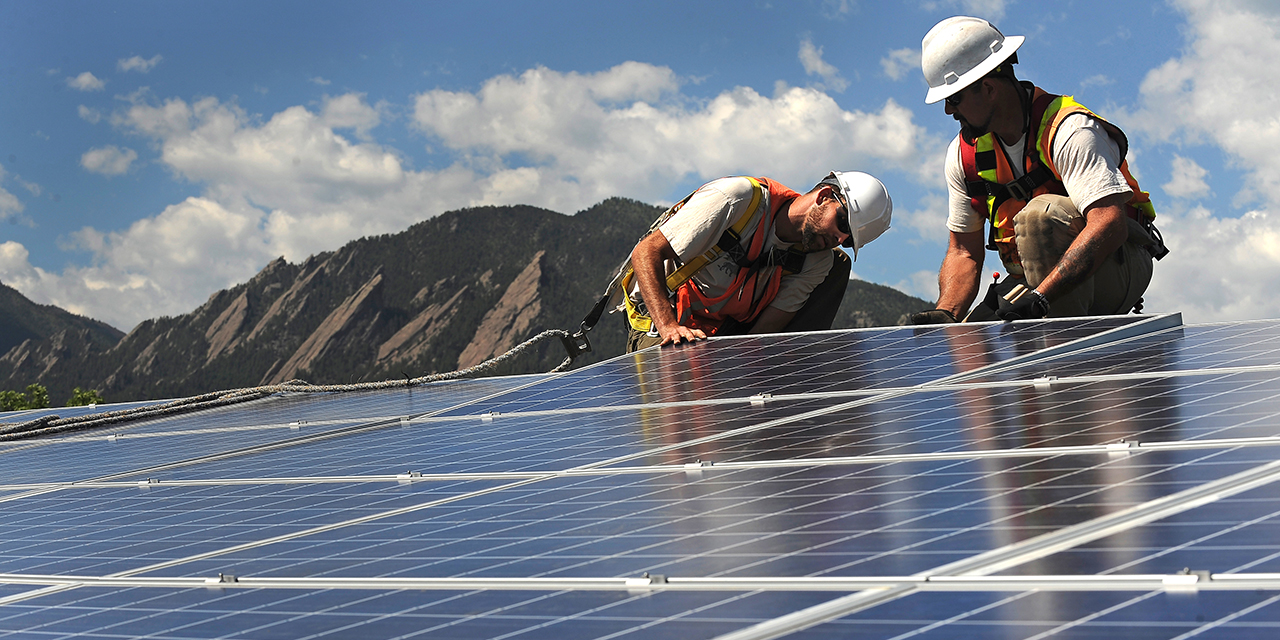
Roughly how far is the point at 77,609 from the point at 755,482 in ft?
8.18

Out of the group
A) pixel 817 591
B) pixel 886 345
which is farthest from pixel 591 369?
pixel 817 591

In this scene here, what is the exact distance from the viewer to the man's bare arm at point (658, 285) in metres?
10.4

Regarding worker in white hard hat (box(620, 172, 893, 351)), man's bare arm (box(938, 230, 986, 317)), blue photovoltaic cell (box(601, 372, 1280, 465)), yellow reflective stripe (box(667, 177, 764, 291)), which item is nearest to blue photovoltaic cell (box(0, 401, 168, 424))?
worker in white hard hat (box(620, 172, 893, 351))

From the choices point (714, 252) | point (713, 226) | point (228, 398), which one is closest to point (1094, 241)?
point (713, 226)

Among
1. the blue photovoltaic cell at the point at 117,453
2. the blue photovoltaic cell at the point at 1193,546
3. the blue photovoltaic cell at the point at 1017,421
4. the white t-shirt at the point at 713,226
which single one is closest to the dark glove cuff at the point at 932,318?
the white t-shirt at the point at 713,226

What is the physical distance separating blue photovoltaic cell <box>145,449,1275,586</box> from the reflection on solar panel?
0.05 feet

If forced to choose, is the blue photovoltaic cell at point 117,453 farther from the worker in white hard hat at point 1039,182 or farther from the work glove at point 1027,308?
the worker in white hard hat at point 1039,182

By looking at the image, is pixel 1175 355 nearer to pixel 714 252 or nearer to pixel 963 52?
pixel 963 52

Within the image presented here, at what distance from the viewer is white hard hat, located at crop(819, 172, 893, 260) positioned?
11.3 m

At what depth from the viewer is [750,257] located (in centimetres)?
1141

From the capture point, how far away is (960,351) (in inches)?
294

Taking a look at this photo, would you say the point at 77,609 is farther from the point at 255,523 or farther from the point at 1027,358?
the point at 1027,358

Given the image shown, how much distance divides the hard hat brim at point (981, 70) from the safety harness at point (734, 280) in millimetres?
2109

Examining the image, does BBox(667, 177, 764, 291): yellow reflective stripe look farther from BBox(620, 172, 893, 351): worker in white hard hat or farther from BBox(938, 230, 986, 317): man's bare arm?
BBox(938, 230, 986, 317): man's bare arm
